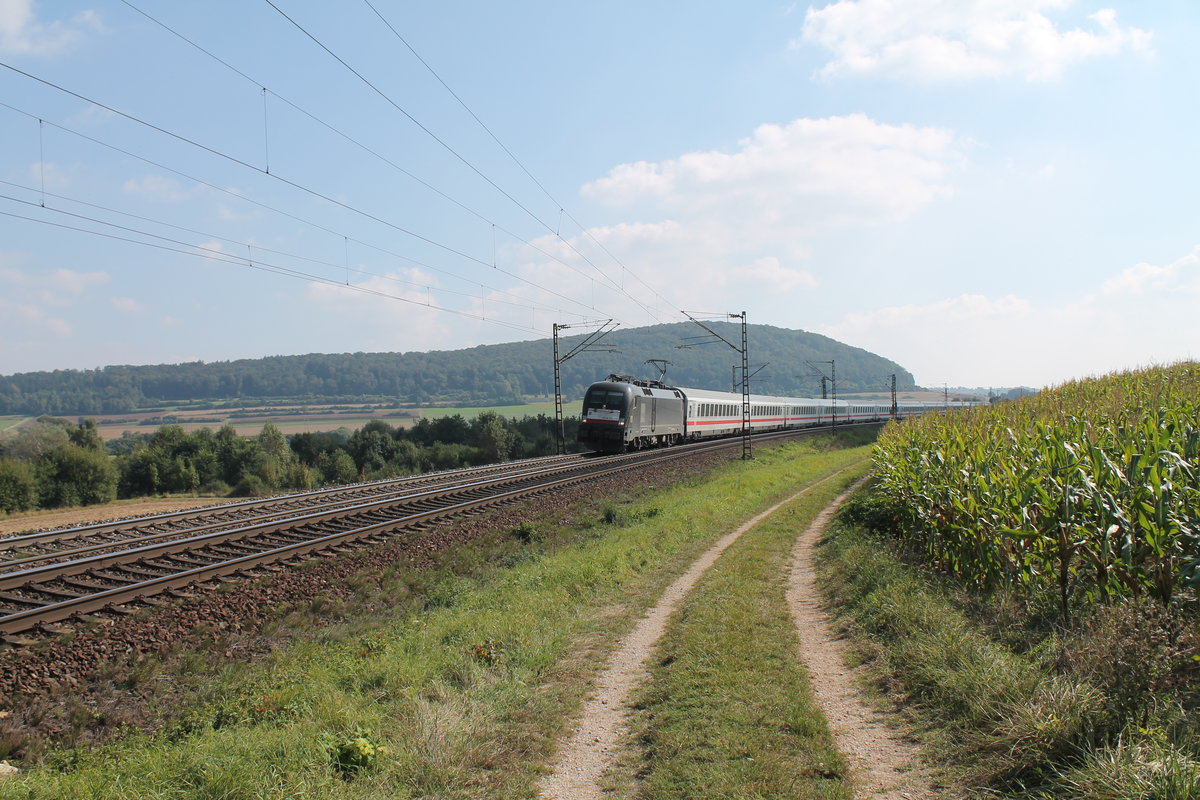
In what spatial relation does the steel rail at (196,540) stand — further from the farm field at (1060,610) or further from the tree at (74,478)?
the tree at (74,478)

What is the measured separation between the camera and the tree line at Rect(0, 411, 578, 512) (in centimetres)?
3256

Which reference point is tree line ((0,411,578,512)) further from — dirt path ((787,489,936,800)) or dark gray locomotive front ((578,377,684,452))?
dirt path ((787,489,936,800))

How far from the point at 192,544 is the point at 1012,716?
12.9m

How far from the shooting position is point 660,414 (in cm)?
4156

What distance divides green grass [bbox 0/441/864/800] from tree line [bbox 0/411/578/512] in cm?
2617

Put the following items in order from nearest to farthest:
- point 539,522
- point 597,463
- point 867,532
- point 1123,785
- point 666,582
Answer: point 1123,785 → point 666,582 → point 867,532 → point 539,522 → point 597,463

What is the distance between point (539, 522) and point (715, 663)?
1087cm

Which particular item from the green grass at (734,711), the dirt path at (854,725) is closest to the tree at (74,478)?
the green grass at (734,711)

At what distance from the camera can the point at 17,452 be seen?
46.1m

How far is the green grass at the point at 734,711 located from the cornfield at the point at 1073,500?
8.39 feet

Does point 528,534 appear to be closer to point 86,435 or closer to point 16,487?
point 16,487

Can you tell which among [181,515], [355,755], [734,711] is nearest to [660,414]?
[181,515]

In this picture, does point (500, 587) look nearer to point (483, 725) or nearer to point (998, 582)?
point (483, 725)

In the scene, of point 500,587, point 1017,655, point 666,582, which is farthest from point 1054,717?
point 500,587
